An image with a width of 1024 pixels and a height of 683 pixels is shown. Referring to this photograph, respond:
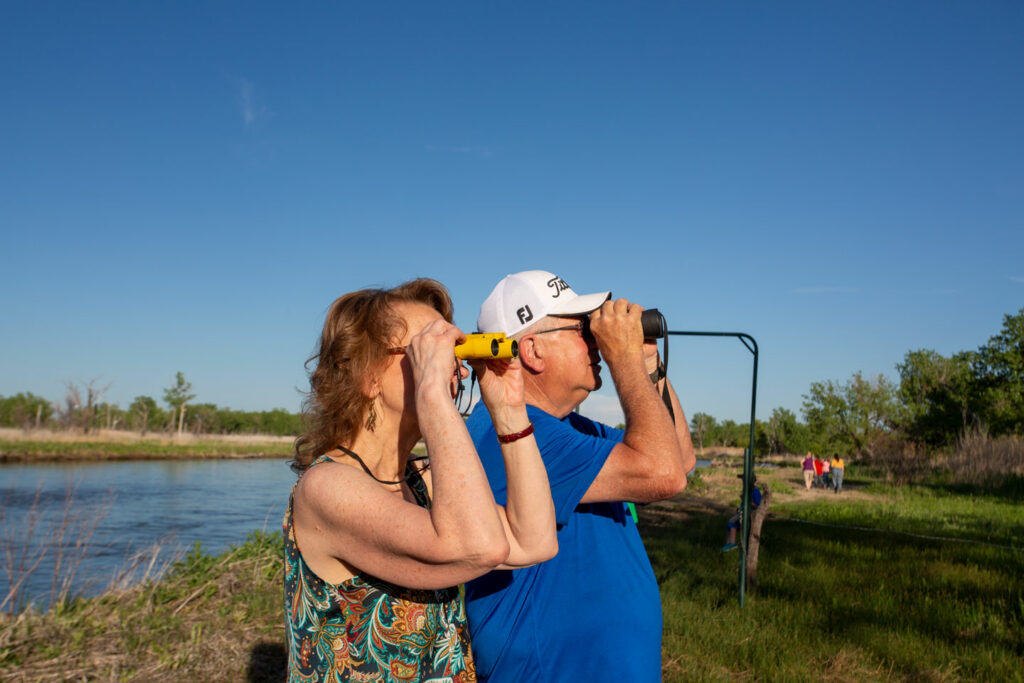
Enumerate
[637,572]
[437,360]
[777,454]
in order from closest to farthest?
[437,360] → [637,572] → [777,454]

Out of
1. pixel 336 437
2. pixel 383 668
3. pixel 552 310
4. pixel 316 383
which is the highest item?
pixel 552 310

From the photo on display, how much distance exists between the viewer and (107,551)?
40.0 feet

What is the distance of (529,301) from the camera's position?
197cm

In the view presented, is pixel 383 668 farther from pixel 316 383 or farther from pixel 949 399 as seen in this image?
pixel 949 399

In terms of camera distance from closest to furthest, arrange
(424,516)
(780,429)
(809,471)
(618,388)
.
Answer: (424,516) < (618,388) < (809,471) < (780,429)

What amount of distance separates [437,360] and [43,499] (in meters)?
24.3

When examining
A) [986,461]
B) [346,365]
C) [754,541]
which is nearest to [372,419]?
[346,365]

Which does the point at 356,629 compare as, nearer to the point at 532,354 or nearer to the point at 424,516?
the point at 424,516

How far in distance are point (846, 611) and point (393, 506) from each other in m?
6.29

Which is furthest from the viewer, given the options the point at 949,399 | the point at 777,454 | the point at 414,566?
the point at 777,454

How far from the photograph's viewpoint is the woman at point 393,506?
1.24m

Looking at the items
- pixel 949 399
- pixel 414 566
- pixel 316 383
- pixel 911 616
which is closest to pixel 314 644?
pixel 414 566

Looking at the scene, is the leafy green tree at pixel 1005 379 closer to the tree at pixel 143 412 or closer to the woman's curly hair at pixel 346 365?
the woman's curly hair at pixel 346 365

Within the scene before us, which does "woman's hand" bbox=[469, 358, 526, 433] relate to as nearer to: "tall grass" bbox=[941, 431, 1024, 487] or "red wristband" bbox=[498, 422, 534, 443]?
"red wristband" bbox=[498, 422, 534, 443]
